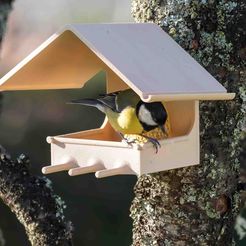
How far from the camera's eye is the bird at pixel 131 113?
1938mm

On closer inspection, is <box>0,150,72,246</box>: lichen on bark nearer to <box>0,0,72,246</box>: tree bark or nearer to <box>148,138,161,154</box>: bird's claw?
<box>0,0,72,246</box>: tree bark

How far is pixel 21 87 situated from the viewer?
207 cm

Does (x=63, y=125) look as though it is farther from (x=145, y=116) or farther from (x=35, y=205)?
(x=145, y=116)

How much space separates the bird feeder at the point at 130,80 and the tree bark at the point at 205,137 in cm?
5

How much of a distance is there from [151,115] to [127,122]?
0.11 m

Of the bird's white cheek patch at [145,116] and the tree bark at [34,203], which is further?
the tree bark at [34,203]

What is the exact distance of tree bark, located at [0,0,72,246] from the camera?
88.0 inches

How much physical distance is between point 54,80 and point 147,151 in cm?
41

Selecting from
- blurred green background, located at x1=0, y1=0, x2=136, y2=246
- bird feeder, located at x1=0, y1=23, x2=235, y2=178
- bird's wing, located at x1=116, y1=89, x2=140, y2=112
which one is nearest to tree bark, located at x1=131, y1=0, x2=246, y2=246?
bird feeder, located at x1=0, y1=23, x2=235, y2=178

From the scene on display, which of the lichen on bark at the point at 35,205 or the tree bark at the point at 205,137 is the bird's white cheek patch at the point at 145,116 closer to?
the tree bark at the point at 205,137

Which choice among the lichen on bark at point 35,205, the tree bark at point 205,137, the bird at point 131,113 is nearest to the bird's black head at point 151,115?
the bird at point 131,113

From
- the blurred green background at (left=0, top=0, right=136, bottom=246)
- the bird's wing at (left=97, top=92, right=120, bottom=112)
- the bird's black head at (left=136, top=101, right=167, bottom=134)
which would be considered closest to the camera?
the bird's black head at (left=136, top=101, right=167, bottom=134)

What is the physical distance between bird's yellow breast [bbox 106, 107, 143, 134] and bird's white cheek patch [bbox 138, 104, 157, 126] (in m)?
0.02

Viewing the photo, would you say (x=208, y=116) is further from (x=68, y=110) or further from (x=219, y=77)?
(x=68, y=110)
